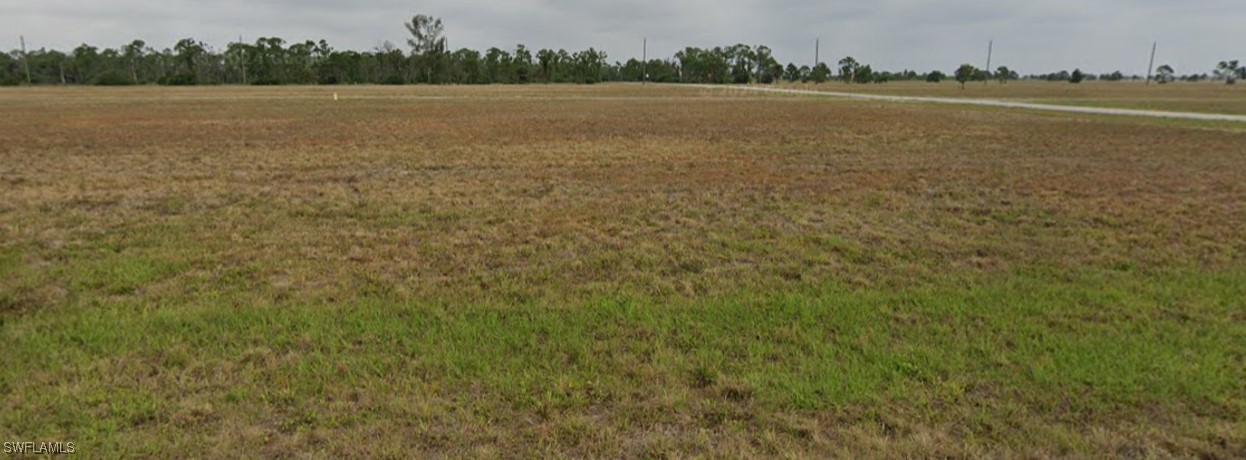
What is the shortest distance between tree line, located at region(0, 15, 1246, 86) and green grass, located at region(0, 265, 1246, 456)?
103561 mm

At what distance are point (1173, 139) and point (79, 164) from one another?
27488 mm

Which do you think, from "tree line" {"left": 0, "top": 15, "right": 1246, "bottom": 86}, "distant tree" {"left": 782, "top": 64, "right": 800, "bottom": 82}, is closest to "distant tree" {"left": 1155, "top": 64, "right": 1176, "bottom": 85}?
"tree line" {"left": 0, "top": 15, "right": 1246, "bottom": 86}

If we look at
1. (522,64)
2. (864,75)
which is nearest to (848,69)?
(864,75)

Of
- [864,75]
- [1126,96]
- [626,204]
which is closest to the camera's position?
[626,204]

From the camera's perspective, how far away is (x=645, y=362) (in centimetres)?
396

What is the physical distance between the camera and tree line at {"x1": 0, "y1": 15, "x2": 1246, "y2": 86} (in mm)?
97750

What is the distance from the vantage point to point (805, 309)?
486 centimetres

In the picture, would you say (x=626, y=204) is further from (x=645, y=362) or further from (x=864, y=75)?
(x=864, y=75)

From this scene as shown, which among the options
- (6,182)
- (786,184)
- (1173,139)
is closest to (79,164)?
(6,182)

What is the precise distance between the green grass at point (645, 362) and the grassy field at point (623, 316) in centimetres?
2

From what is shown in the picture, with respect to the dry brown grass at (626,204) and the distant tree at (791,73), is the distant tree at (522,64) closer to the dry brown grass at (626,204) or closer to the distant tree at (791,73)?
the distant tree at (791,73)

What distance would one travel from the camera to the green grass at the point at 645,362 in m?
3.32

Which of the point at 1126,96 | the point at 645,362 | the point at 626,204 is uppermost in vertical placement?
the point at 1126,96

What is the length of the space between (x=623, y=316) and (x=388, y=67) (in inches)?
4525
